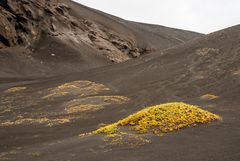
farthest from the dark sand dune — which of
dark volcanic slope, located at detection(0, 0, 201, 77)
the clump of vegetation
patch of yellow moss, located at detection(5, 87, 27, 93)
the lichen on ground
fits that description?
the lichen on ground

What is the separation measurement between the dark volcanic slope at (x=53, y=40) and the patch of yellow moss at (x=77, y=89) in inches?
740

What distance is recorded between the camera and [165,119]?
17.1 m

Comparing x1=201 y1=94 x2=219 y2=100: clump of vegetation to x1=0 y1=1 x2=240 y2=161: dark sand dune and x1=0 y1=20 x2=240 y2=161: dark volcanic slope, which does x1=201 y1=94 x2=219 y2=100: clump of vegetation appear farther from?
x1=0 y1=20 x2=240 y2=161: dark volcanic slope

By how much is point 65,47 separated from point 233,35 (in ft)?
106

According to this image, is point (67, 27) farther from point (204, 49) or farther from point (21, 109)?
point (21, 109)

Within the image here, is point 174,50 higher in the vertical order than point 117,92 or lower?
higher

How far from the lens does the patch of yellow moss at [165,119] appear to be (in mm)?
16781

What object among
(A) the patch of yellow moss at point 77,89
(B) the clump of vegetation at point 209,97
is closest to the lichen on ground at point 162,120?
(B) the clump of vegetation at point 209,97

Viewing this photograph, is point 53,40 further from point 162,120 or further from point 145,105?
point 162,120

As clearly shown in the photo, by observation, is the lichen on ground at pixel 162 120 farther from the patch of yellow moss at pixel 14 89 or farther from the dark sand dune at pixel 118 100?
the patch of yellow moss at pixel 14 89

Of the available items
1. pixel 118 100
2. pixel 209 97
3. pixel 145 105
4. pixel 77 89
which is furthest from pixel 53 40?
pixel 209 97

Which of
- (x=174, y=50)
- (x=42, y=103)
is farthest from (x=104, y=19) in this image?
(x=42, y=103)

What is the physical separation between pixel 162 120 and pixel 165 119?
135 mm

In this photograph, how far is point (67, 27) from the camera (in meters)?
74.5
